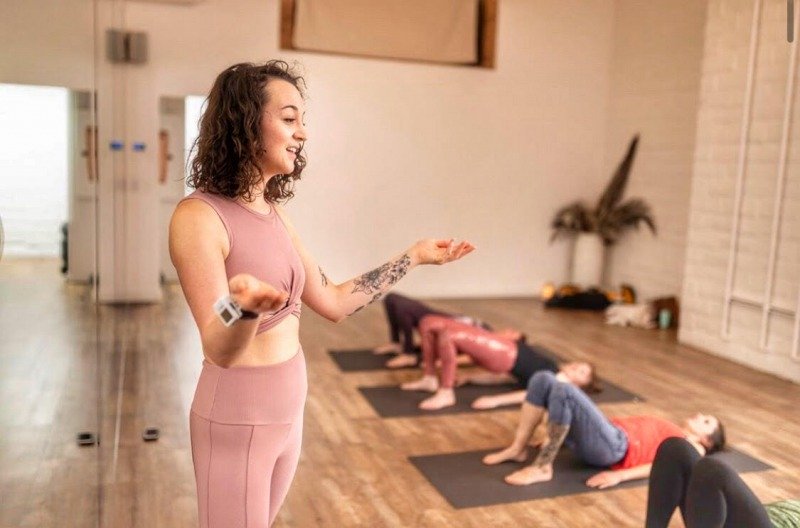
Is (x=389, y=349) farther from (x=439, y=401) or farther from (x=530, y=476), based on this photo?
(x=530, y=476)

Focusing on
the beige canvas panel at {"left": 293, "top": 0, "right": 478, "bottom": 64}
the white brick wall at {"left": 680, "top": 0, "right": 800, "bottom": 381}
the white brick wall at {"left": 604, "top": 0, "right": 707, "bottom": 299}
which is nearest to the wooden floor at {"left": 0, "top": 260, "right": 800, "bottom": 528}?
the white brick wall at {"left": 680, "top": 0, "right": 800, "bottom": 381}

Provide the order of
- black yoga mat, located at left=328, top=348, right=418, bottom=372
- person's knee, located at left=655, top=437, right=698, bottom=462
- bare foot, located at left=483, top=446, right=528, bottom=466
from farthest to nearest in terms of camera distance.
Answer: black yoga mat, located at left=328, top=348, right=418, bottom=372
bare foot, located at left=483, top=446, right=528, bottom=466
person's knee, located at left=655, top=437, right=698, bottom=462

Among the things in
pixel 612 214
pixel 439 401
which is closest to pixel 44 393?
pixel 439 401

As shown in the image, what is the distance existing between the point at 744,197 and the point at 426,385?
2427mm

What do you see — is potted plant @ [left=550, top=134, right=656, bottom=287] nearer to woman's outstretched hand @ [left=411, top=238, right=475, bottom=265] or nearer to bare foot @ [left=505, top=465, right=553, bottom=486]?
bare foot @ [left=505, top=465, right=553, bottom=486]

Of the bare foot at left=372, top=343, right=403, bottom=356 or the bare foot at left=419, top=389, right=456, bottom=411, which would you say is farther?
the bare foot at left=372, top=343, right=403, bottom=356

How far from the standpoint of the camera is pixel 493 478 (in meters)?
2.88

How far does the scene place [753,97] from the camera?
4.66 metres

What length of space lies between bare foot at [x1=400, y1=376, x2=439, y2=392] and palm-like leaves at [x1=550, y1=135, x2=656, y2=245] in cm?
330

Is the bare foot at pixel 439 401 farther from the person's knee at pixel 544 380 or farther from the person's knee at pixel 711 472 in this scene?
the person's knee at pixel 711 472

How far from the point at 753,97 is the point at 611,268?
8.54 feet

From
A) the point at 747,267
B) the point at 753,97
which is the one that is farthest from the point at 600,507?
the point at 753,97

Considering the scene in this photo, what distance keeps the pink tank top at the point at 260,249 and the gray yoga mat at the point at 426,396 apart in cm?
241

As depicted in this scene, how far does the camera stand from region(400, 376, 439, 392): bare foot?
155 inches
